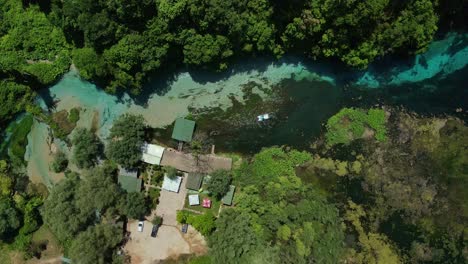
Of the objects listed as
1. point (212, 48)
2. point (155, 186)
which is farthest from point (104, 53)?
point (155, 186)

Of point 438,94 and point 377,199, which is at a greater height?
point 438,94

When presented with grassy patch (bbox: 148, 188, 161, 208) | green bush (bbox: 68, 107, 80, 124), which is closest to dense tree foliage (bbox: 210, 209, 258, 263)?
grassy patch (bbox: 148, 188, 161, 208)

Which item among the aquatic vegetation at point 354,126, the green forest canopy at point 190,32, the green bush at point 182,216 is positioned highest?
the green forest canopy at point 190,32

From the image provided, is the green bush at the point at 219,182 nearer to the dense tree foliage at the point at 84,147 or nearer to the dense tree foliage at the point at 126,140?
the dense tree foliage at the point at 126,140

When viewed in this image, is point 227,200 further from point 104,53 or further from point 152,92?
point 104,53

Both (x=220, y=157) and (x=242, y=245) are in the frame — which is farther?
(x=220, y=157)

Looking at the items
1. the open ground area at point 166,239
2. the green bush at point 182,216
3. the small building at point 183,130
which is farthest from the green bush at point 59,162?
the green bush at point 182,216

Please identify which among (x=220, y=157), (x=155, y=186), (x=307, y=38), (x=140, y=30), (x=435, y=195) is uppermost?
(x=307, y=38)
